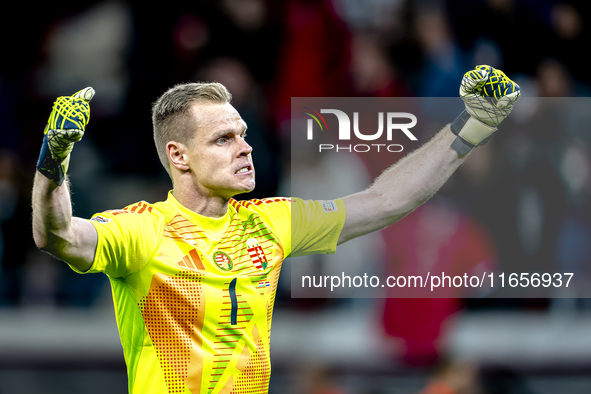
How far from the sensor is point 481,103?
159 inches

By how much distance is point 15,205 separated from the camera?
8.03m

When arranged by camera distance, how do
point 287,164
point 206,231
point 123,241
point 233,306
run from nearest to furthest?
point 123,241 → point 233,306 → point 206,231 → point 287,164

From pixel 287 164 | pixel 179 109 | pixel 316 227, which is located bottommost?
pixel 316 227

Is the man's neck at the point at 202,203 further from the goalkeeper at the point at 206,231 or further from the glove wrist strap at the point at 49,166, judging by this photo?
the glove wrist strap at the point at 49,166

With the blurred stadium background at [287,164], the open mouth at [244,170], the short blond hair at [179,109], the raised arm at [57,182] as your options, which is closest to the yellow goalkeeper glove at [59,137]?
the raised arm at [57,182]

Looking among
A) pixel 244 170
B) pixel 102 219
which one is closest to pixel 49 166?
pixel 102 219

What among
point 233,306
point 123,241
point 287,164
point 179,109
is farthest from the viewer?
point 287,164

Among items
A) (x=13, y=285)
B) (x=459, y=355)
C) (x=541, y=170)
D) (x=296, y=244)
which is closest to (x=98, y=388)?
(x=13, y=285)

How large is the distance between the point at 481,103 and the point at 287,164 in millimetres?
3873

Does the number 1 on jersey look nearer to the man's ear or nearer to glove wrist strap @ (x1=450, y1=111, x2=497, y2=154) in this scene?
the man's ear

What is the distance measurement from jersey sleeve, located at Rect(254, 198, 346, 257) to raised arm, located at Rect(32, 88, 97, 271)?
1.22 m

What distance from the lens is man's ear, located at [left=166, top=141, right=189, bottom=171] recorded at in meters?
3.74

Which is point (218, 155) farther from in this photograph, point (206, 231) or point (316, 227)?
point (316, 227)

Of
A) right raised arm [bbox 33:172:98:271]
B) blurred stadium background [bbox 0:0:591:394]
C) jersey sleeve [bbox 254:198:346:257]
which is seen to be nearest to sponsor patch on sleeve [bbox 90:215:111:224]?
right raised arm [bbox 33:172:98:271]
